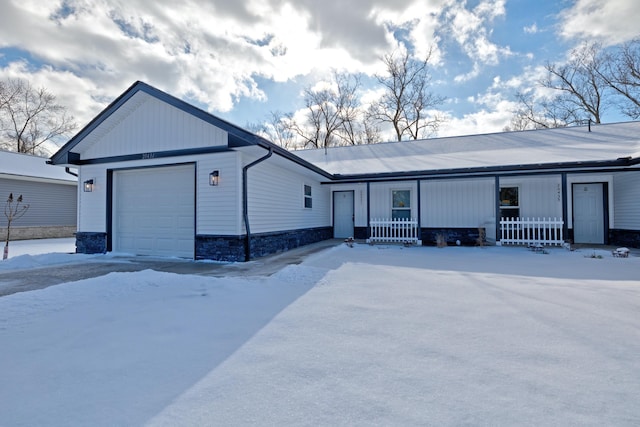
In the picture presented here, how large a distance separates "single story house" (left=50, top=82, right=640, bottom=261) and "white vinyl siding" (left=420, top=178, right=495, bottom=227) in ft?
0.12

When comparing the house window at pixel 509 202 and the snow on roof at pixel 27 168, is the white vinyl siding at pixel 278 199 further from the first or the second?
the snow on roof at pixel 27 168

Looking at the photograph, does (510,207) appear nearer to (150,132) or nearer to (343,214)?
(343,214)

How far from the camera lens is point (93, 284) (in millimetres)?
4590

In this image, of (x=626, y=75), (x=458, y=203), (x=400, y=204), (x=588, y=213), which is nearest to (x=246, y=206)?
(x=400, y=204)

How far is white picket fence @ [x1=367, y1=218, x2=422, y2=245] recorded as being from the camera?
36.0ft

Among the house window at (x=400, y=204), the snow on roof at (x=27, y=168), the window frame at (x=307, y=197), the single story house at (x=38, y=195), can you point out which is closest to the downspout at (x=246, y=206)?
the window frame at (x=307, y=197)

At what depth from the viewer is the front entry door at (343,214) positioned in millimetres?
13070

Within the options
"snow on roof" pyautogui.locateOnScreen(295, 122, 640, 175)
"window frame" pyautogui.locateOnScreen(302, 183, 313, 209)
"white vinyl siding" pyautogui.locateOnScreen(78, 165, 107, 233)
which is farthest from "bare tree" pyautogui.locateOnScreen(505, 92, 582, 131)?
"white vinyl siding" pyautogui.locateOnScreen(78, 165, 107, 233)

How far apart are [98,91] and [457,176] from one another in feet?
57.5

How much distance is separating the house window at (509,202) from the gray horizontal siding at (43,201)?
19337 millimetres

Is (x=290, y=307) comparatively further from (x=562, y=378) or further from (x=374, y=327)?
(x=562, y=378)

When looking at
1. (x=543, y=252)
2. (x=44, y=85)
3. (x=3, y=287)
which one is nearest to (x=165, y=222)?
(x=3, y=287)

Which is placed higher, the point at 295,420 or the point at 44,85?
the point at 44,85

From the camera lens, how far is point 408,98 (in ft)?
83.5
